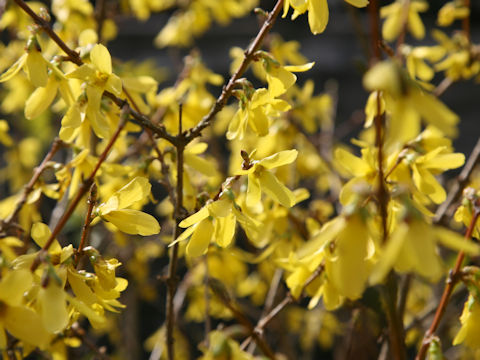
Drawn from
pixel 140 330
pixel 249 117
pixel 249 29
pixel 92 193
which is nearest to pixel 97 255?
pixel 92 193

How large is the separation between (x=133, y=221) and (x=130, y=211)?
0.02 m

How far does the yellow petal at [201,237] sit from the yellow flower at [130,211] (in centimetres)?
7

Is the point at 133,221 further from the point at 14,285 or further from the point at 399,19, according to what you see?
the point at 399,19

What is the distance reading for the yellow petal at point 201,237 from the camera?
89cm

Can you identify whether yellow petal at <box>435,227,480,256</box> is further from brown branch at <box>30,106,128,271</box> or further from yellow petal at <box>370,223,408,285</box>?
brown branch at <box>30,106,128,271</box>

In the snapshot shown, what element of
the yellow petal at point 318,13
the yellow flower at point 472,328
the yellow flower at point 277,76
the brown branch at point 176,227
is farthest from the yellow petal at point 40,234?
the yellow flower at point 472,328

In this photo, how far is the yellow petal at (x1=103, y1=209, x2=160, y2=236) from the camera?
2.87 feet

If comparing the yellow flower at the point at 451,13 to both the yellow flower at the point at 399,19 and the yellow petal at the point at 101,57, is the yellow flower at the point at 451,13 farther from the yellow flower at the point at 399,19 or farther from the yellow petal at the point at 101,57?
the yellow petal at the point at 101,57

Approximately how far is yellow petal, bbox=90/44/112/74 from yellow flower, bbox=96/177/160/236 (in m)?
0.22

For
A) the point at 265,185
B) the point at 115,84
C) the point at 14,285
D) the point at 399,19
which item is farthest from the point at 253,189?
the point at 399,19

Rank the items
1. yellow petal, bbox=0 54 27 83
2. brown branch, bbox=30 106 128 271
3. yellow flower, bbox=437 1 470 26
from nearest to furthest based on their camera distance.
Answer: brown branch, bbox=30 106 128 271 < yellow petal, bbox=0 54 27 83 < yellow flower, bbox=437 1 470 26

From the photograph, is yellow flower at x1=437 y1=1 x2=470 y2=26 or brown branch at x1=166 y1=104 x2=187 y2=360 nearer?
brown branch at x1=166 y1=104 x2=187 y2=360

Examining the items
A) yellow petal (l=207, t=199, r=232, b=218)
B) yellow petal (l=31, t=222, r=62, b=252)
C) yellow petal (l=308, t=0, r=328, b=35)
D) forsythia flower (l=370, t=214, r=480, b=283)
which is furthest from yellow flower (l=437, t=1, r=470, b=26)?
yellow petal (l=31, t=222, r=62, b=252)

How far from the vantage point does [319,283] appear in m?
1.08
